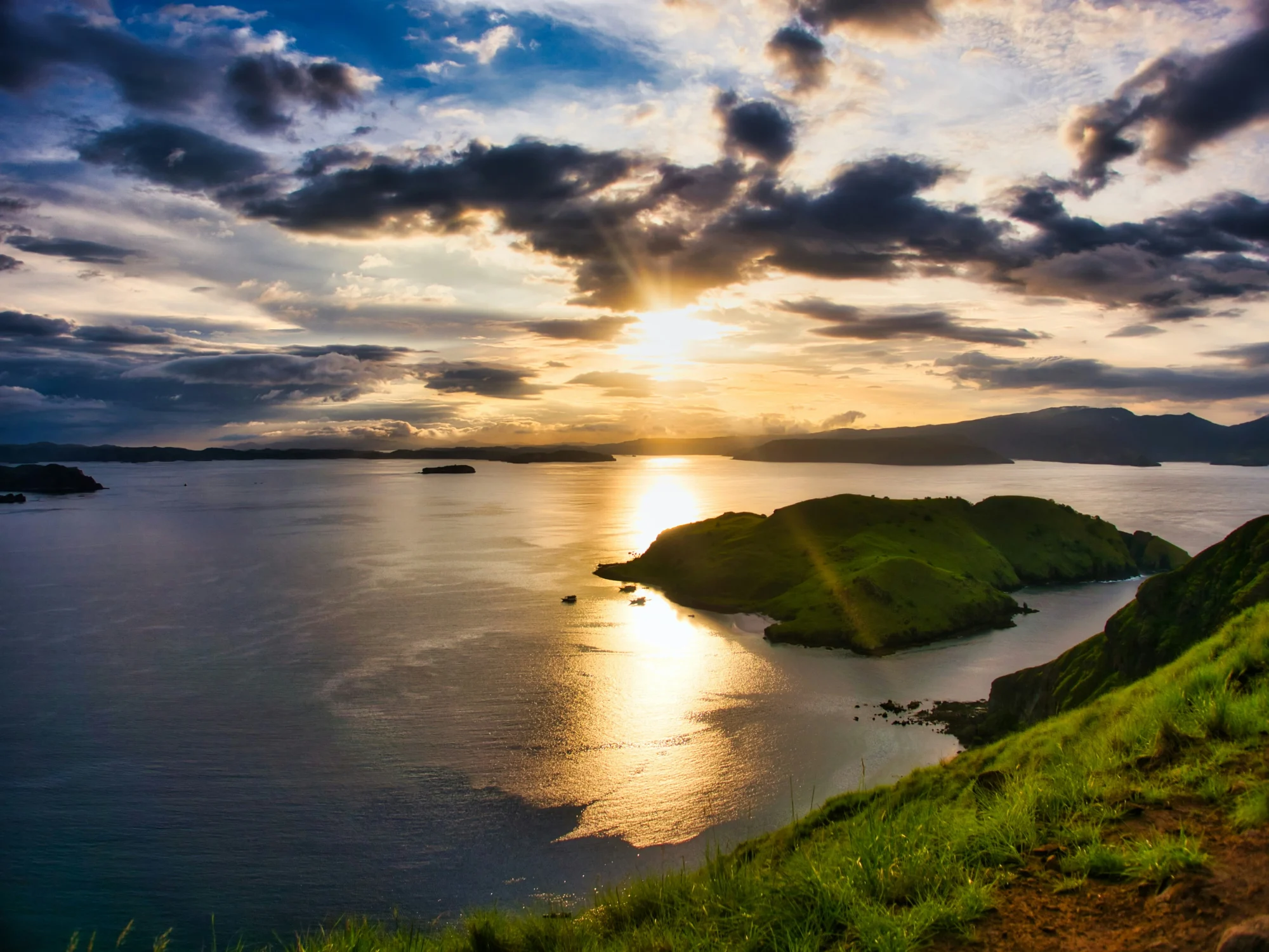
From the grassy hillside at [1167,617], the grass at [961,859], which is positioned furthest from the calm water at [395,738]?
the grass at [961,859]

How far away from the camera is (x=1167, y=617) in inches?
1262

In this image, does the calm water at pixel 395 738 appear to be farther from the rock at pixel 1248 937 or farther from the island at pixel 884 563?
the rock at pixel 1248 937

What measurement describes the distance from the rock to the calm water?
28.9 metres

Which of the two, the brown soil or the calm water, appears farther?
the calm water

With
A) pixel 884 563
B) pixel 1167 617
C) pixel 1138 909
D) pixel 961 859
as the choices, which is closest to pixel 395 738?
pixel 1167 617

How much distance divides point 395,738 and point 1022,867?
146ft

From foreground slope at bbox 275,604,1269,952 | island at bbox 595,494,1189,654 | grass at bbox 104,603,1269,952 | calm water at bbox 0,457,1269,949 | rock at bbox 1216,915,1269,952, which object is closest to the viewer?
rock at bbox 1216,915,1269,952

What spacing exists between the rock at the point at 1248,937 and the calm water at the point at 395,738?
2888 cm

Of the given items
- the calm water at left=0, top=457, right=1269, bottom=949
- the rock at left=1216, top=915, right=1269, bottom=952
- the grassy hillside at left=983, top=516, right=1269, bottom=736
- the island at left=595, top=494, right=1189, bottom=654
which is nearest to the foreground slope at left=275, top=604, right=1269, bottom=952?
the rock at left=1216, top=915, right=1269, bottom=952

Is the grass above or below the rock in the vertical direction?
below

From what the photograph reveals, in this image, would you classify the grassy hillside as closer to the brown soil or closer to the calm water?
the calm water

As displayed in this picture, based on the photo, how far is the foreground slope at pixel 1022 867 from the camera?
285 inches

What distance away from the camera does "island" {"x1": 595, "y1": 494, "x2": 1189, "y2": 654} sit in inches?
2788

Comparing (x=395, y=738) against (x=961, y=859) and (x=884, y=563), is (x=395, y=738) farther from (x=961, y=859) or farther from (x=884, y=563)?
(x=884, y=563)
